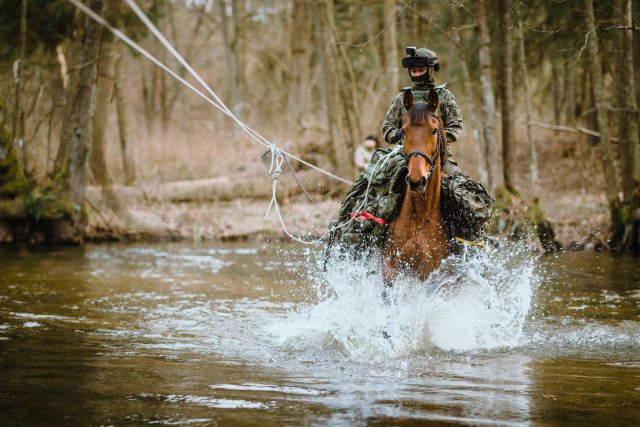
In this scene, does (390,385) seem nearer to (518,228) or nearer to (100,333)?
(100,333)

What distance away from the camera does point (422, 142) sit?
7543 millimetres

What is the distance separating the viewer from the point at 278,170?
8.87 m

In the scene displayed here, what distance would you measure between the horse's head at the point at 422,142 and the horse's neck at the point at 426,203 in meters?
0.19

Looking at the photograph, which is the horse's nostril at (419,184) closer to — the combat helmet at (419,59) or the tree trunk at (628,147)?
the combat helmet at (419,59)

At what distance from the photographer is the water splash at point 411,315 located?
8352 millimetres

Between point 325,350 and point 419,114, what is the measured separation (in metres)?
2.59

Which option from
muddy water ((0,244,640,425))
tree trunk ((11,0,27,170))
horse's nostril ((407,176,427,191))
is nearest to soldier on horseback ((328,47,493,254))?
muddy water ((0,244,640,425))

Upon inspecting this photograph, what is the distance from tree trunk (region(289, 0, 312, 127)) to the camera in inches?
1242

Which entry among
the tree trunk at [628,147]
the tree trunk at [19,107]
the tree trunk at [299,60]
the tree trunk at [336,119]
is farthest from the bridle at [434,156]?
the tree trunk at [299,60]

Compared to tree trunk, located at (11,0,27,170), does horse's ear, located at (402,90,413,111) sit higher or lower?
lower

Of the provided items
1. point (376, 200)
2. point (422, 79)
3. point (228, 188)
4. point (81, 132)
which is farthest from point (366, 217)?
point (228, 188)

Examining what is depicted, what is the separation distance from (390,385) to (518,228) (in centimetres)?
1158

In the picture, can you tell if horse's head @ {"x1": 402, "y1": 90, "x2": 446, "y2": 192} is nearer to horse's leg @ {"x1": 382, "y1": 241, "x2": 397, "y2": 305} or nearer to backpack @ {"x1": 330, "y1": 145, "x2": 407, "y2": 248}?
backpack @ {"x1": 330, "y1": 145, "x2": 407, "y2": 248}

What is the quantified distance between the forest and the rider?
1.65m
